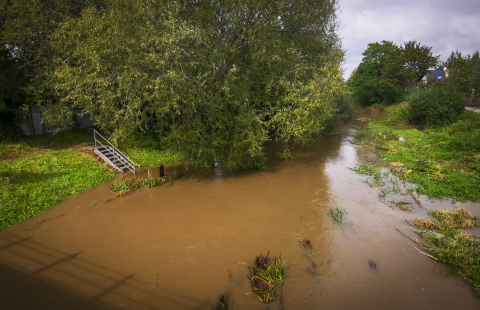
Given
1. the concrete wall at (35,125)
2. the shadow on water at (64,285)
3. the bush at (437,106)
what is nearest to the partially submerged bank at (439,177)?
the bush at (437,106)

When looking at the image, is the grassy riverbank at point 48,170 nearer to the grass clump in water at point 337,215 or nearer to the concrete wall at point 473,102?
the grass clump in water at point 337,215

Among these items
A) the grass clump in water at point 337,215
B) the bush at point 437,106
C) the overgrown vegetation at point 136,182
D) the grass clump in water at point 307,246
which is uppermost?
the bush at point 437,106

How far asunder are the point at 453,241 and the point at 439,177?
6.54 m

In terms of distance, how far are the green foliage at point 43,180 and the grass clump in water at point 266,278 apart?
7.63 m

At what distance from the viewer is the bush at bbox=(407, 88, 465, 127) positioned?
24969mm

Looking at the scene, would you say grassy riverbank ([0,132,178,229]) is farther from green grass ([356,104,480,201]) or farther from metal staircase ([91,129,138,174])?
green grass ([356,104,480,201])

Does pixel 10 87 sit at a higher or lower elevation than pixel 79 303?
higher

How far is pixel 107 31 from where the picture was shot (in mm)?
12344

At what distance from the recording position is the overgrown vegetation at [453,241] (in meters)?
7.46

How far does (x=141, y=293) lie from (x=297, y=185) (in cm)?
862

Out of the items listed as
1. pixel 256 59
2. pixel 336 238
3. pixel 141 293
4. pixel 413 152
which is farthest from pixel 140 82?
pixel 413 152

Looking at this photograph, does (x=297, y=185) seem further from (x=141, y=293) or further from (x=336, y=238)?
(x=141, y=293)

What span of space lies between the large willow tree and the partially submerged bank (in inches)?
182

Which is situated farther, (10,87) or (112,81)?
(10,87)
